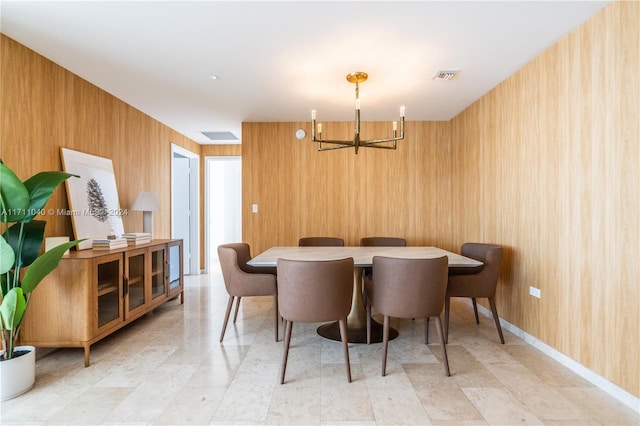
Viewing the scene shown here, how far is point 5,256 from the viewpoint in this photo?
191 centimetres

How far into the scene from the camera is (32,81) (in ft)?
8.59

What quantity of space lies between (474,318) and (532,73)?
246cm

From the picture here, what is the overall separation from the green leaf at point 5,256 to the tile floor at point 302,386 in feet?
2.68

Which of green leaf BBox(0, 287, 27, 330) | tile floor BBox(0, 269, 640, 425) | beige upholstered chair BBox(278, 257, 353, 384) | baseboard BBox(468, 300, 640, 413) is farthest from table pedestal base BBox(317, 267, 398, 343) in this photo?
green leaf BBox(0, 287, 27, 330)

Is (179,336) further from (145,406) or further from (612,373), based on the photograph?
(612,373)

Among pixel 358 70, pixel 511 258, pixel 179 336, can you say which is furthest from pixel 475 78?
pixel 179 336

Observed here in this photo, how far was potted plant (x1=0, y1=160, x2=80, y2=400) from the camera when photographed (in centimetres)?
193

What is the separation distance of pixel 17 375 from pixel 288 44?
2864 millimetres

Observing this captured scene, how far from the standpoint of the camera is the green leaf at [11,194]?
1.87 metres

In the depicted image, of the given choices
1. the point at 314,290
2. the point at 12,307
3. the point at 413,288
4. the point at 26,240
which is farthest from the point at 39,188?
the point at 413,288

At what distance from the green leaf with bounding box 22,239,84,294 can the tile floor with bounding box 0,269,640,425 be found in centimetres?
69

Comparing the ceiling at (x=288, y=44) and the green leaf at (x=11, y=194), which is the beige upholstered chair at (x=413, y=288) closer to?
the ceiling at (x=288, y=44)

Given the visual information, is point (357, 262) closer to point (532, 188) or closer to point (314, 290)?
point (314, 290)

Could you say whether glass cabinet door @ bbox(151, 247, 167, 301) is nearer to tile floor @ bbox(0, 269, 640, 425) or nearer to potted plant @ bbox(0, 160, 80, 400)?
tile floor @ bbox(0, 269, 640, 425)
